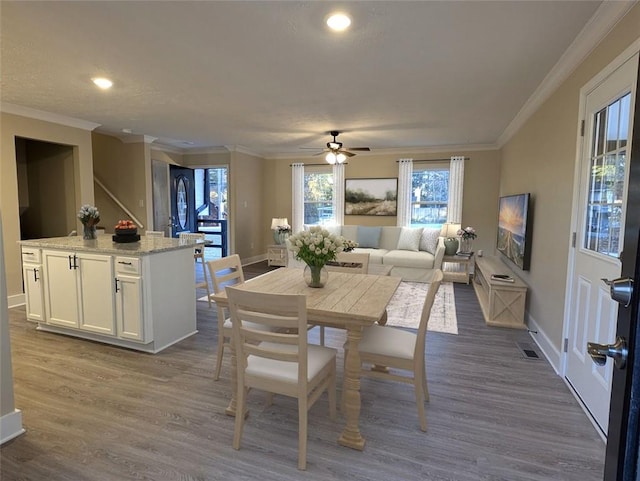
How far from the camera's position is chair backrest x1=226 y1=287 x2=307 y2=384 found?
1644 mm

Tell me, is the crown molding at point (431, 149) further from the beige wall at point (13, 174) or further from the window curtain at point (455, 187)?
the beige wall at point (13, 174)

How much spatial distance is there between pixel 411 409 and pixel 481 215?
522cm

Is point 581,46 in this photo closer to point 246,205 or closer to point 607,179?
point 607,179

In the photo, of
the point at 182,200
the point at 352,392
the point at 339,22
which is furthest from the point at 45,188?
the point at 352,392

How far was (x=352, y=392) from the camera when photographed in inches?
75.7

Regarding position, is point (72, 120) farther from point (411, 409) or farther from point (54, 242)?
point (411, 409)

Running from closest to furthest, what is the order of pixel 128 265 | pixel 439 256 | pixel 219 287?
1. pixel 219 287
2. pixel 128 265
3. pixel 439 256

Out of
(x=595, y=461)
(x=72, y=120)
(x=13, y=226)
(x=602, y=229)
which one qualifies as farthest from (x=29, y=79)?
(x=595, y=461)

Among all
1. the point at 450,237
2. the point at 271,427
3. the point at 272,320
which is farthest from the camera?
the point at 450,237

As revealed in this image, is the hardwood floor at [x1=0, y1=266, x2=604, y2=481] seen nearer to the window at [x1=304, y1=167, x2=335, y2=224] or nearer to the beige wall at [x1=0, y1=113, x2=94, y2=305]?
the beige wall at [x1=0, y1=113, x2=94, y2=305]

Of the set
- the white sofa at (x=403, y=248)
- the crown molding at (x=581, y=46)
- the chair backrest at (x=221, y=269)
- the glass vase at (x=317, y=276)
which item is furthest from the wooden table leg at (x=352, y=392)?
the white sofa at (x=403, y=248)

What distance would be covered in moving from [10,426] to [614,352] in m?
2.78

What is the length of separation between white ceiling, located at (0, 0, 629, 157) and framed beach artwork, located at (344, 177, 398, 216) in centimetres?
235

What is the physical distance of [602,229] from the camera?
2.17 metres
